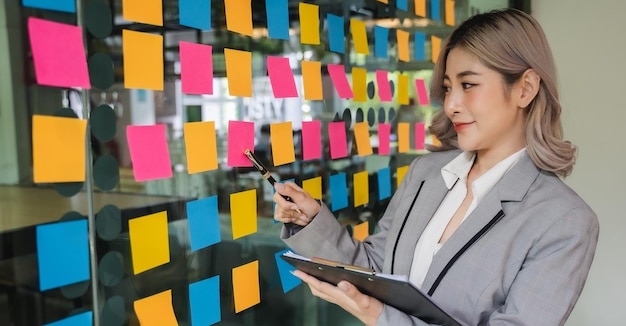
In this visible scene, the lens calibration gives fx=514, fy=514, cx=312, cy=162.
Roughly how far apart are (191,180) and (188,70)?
239mm

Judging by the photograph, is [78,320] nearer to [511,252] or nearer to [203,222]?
[203,222]

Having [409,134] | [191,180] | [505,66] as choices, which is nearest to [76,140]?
[191,180]

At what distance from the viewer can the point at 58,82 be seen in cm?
86

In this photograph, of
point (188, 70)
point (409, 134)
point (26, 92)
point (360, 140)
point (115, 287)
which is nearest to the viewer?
point (26, 92)

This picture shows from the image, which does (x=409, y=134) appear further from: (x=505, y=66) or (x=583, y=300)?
(x=583, y=300)

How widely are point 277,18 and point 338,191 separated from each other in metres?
0.59

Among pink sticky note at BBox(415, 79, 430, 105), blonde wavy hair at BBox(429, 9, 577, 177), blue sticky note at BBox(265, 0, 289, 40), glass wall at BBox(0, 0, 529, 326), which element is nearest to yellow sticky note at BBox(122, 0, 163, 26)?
glass wall at BBox(0, 0, 529, 326)

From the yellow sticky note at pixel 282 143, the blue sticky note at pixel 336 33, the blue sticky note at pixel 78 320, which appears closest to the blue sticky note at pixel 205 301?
the blue sticky note at pixel 78 320

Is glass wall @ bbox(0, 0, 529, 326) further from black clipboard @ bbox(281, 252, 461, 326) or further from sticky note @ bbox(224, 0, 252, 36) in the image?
black clipboard @ bbox(281, 252, 461, 326)

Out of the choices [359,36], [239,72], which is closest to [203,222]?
[239,72]

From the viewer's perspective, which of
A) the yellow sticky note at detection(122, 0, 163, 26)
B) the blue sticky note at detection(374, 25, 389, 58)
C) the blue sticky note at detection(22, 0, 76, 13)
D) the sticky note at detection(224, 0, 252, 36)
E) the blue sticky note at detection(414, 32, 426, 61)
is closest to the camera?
the blue sticky note at detection(22, 0, 76, 13)

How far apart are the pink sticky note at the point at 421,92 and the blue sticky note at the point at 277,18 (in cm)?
80

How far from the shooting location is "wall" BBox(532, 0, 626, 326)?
2695 mm

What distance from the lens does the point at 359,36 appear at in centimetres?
170
